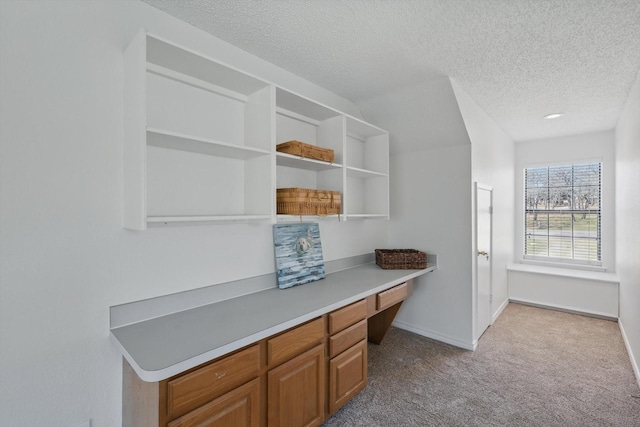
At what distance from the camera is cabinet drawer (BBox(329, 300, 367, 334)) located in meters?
1.83

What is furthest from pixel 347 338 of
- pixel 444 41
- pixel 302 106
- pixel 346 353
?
pixel 444 41

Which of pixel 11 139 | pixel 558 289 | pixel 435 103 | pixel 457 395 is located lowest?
pixel 457 395

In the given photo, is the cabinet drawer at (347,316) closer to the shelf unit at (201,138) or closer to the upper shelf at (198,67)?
the shelf unit at (201,138)

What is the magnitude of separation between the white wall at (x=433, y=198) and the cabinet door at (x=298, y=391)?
1737 millimetres

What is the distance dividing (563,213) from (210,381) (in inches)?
201

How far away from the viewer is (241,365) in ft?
4.41

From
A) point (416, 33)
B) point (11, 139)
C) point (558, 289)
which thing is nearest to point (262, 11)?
point (416, 33)

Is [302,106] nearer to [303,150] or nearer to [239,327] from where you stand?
[303,150]

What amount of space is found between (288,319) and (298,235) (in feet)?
2.79

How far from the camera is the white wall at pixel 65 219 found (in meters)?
1.23

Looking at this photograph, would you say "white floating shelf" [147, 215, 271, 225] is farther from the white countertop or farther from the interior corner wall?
the interior corner wall

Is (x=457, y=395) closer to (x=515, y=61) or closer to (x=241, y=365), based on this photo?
(x=241, y=365)

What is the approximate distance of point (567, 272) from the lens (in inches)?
158

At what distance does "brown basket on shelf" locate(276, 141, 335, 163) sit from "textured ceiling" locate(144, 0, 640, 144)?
2.09ft
